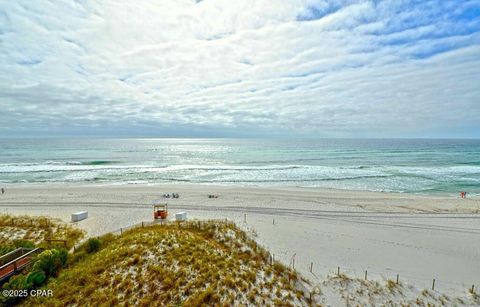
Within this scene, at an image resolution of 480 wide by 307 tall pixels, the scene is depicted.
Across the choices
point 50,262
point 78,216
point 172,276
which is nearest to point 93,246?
point 50,262

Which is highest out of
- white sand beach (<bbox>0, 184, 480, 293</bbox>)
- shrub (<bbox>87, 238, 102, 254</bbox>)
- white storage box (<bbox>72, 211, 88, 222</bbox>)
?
shrub (<bbox>87, 238, 102, 254</bbox>)

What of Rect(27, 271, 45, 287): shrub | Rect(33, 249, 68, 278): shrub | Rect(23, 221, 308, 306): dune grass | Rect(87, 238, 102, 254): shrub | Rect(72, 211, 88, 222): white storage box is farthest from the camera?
Rect(72, 211, 88, 222): white storage box

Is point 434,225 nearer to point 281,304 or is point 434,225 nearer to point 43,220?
point 281,304

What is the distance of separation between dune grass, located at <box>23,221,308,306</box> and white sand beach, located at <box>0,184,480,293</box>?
7.98 feet

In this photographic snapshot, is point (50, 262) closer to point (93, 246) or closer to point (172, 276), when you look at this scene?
point (93, 246)

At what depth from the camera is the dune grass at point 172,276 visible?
313 inches

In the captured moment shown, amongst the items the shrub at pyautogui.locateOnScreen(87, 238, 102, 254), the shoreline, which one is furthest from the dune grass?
the shoreline

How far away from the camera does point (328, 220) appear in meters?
18.4

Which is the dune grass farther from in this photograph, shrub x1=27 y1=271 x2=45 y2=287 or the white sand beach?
→ the white sand beach

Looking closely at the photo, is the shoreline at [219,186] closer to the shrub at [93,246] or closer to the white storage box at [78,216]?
the white storage box at [78,216]

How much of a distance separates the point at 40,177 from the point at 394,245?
4727 cm

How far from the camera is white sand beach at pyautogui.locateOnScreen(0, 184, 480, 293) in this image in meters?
11.7

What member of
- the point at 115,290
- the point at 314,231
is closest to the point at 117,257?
the point at 115,290

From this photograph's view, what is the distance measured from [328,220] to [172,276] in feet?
44.5
